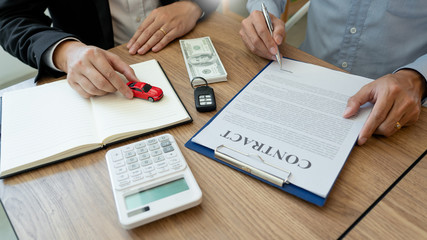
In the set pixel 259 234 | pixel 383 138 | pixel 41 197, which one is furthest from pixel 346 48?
pixel 41 197

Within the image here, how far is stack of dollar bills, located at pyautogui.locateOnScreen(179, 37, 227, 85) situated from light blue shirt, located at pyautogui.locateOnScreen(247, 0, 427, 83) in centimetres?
25

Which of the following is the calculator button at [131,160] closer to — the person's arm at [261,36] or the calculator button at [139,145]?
the calculator button at [139,145]

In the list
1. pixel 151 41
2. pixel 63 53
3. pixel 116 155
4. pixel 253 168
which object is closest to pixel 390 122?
pixel 253 168

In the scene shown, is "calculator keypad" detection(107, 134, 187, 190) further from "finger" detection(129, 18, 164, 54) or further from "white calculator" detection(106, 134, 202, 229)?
"finger" detection(129, 18, 164, 54)

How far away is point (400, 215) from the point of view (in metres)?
0.43

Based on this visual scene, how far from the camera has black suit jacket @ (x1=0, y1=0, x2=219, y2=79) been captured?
2.38 ft

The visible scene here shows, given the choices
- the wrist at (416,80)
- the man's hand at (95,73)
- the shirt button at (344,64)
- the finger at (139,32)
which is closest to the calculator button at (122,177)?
the man's hand at (95,73)

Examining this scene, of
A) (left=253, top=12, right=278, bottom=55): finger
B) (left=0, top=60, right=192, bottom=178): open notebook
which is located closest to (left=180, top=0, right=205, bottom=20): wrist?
(left=253, top=12, right=278, bottom=55): finger

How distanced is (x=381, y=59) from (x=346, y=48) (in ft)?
0.36

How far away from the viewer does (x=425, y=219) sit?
0.42m

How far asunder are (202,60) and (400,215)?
1.77ft

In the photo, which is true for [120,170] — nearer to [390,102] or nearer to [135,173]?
[135,173]

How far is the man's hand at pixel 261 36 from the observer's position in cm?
73

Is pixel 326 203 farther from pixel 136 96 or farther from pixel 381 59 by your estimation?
pixel 381 59
